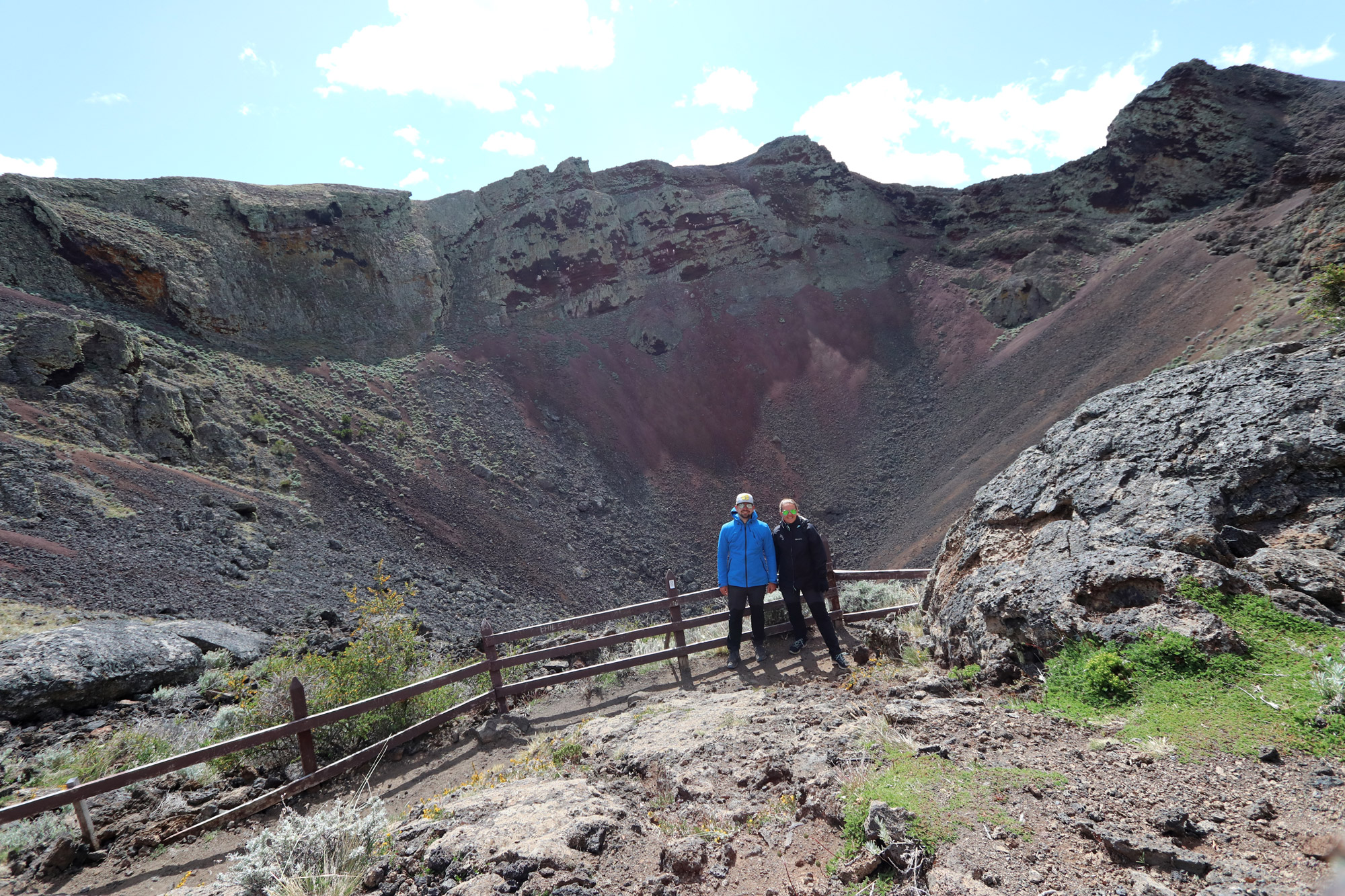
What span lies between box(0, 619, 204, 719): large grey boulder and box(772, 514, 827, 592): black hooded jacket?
27.1 ft

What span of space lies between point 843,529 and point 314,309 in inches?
959

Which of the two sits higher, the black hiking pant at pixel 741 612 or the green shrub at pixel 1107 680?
the green shrub at pixel 1107 680

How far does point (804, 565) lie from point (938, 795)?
14.4 feet

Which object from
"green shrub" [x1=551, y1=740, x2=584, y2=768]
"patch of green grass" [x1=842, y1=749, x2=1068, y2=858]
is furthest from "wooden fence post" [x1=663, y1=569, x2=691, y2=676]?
"patch of green grass" [x1=842, y1=749, x2=1068, y2=858]

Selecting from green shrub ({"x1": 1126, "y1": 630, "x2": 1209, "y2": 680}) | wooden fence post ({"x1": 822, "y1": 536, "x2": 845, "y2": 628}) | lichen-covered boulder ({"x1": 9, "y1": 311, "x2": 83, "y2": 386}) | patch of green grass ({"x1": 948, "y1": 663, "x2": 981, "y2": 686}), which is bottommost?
wooden fence post ({"x1": 822, "y1": 536, "x2": 845, "y2": 628})

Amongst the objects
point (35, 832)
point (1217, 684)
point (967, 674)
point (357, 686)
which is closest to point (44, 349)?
point (357, 686)

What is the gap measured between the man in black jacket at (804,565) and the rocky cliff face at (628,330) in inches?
383

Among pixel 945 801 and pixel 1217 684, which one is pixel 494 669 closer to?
pixel 945 801

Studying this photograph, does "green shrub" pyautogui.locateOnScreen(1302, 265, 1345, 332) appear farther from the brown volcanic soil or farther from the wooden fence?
the brown volcanic soil

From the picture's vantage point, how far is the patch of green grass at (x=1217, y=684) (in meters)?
3.23

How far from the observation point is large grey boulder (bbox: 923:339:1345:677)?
4320 millimetres

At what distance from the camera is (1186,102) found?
116 feet

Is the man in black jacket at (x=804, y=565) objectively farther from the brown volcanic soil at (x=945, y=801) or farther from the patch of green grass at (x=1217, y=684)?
the patch of green grass at (x=1217, y=684)

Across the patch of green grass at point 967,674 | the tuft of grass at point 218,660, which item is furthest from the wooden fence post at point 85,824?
the patch of green grass at point 967,674
